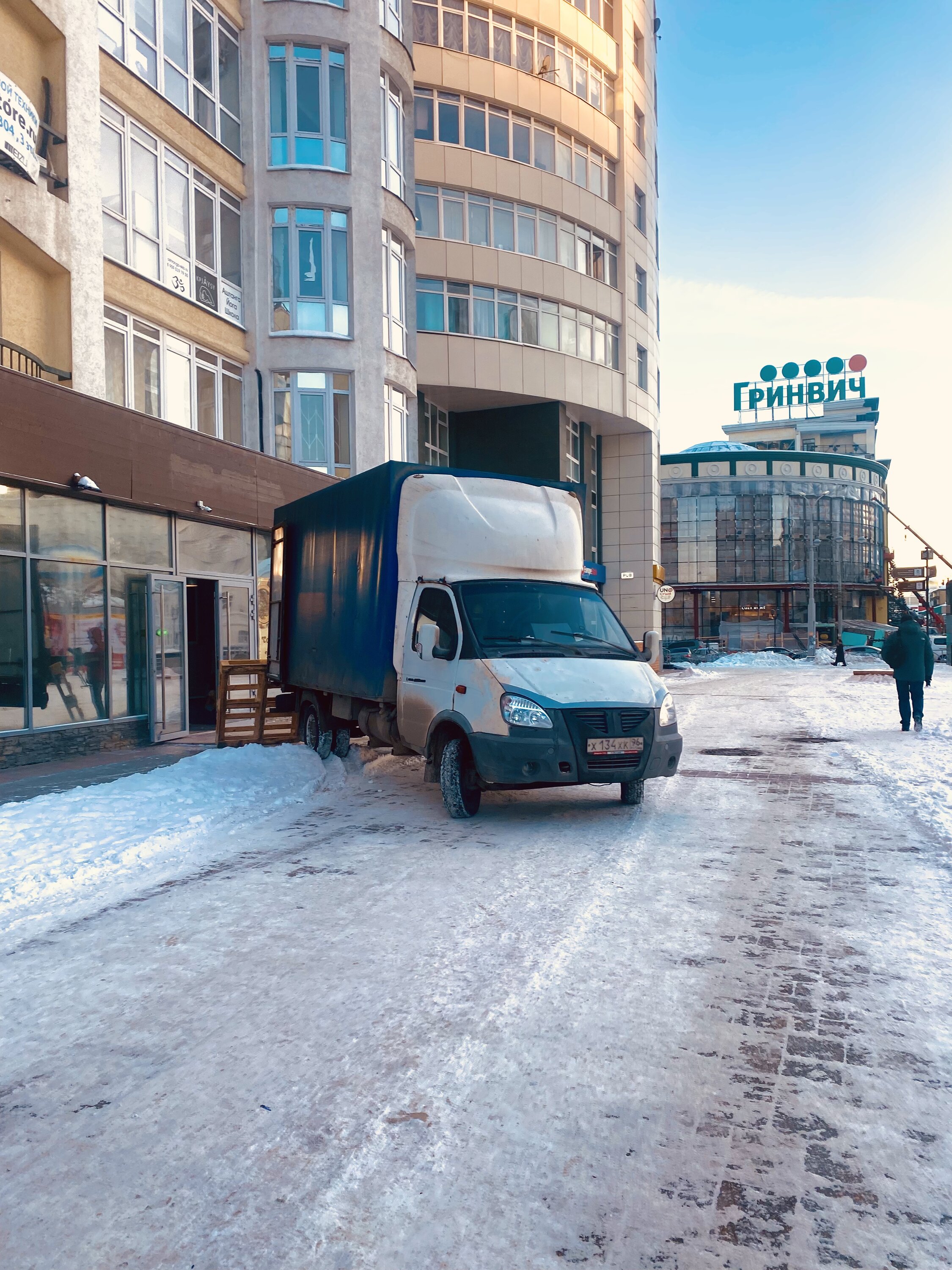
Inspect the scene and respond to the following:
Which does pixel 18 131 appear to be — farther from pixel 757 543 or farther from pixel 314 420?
pixel 757 543

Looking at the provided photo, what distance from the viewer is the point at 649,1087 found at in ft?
11.4

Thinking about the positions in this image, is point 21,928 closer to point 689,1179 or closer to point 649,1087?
point 649,1087

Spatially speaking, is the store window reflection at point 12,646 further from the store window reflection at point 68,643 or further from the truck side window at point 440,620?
the truck side window at point 440,620

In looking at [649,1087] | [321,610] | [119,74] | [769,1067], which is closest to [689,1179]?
[649,1087]

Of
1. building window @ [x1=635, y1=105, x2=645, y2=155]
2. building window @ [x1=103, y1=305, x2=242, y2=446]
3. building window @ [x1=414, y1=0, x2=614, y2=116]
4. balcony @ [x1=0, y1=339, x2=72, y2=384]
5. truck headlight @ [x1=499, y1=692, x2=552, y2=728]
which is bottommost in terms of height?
truck headlight @ [x1=499, y1=692, x2=552, y2=728]

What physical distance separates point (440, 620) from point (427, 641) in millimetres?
225

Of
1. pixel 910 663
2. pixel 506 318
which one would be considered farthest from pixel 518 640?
pixel 506 318

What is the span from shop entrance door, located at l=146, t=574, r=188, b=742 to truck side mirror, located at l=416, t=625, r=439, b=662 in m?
7.28

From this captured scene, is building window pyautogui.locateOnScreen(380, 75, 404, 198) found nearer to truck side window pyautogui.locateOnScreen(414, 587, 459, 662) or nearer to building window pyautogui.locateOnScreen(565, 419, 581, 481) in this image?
building window pyautogui.locateOnScreen(565, 419, 581, 481)

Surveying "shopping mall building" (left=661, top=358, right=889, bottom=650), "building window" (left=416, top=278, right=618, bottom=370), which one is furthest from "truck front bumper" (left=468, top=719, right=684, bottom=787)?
"shopping mall building" (left=661, top=358, right=889, bottom=650)

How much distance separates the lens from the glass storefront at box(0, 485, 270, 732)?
41.0ft

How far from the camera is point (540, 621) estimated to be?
9086 millimetres

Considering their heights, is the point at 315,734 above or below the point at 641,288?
below

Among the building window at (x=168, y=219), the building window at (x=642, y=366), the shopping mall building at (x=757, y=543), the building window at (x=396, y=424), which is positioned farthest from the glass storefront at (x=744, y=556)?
the building window at (x=168, y=219)
